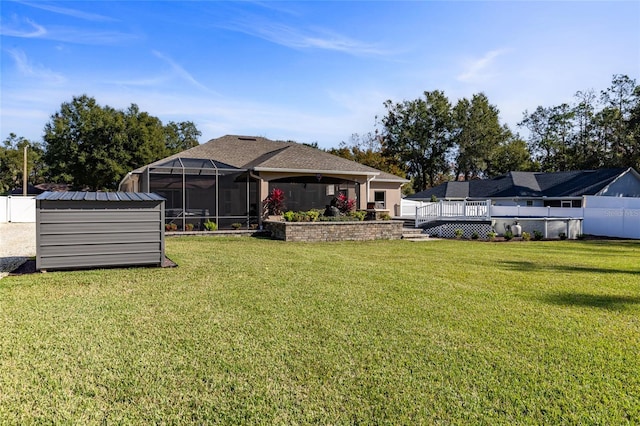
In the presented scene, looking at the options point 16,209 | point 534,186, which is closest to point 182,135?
point 16,209

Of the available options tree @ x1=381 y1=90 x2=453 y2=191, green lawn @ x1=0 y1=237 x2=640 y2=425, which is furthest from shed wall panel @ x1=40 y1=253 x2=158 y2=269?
tree @ x1=381 y1=90 x2=453 y2=191

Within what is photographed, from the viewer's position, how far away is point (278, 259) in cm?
894

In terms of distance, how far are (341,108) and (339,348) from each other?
19.1m

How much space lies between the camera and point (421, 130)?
146 feet

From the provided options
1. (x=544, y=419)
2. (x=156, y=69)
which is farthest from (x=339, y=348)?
(x=156, y=69)

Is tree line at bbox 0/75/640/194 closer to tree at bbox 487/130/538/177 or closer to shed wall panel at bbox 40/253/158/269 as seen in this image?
tree at bbox 487/130/538/177

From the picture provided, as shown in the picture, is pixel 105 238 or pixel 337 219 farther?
pixel 337 219

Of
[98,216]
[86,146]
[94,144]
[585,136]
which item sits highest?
[585,136]

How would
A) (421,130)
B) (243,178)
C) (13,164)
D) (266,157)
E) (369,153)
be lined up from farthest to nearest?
(13,164) → (421,130) → (369,153) → (266,157) → (243,178)

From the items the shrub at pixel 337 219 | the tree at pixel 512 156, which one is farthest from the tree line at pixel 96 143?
the tree at pixel 512 156

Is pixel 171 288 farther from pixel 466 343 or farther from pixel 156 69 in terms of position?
pixel 156 69

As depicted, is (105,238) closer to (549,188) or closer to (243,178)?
(243,178)

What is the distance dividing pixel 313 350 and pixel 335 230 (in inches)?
414

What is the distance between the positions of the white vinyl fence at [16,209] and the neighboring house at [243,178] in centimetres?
975
